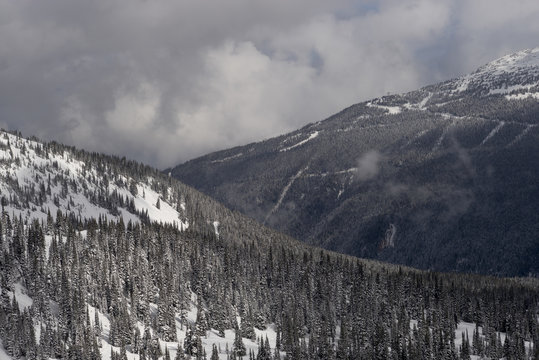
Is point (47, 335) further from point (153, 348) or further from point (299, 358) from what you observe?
point (299, 358)

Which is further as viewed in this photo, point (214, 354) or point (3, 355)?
point (214, 354)

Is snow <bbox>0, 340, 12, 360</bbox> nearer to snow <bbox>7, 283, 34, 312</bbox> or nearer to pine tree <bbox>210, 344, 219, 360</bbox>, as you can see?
snow <bbox>7, 283, 34, 312</bbox>

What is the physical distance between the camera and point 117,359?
173 meters

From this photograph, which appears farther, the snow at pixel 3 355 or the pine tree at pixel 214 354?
the pine tree at pixel 214 354

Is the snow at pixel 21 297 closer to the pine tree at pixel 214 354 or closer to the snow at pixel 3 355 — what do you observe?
the snow at pixel 3 355

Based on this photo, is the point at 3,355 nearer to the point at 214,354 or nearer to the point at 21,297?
the point at 21,297

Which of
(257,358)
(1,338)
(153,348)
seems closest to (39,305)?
(1,338)

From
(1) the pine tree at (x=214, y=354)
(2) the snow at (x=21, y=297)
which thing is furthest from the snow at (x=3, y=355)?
(1) the pine tree at (x=214, y=354)

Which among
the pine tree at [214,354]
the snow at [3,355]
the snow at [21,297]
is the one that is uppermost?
the snow at [21,297]

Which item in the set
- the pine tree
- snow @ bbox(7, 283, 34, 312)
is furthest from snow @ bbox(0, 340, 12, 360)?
the pine tree

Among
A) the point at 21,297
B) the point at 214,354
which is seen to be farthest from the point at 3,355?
the point at 214,354

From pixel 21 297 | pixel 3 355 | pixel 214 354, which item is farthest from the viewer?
pixel 21 297

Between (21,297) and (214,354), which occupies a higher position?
(21,297)

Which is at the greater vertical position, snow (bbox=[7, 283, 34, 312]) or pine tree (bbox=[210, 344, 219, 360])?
snow (bbox=[7, 283, 34, 312])
